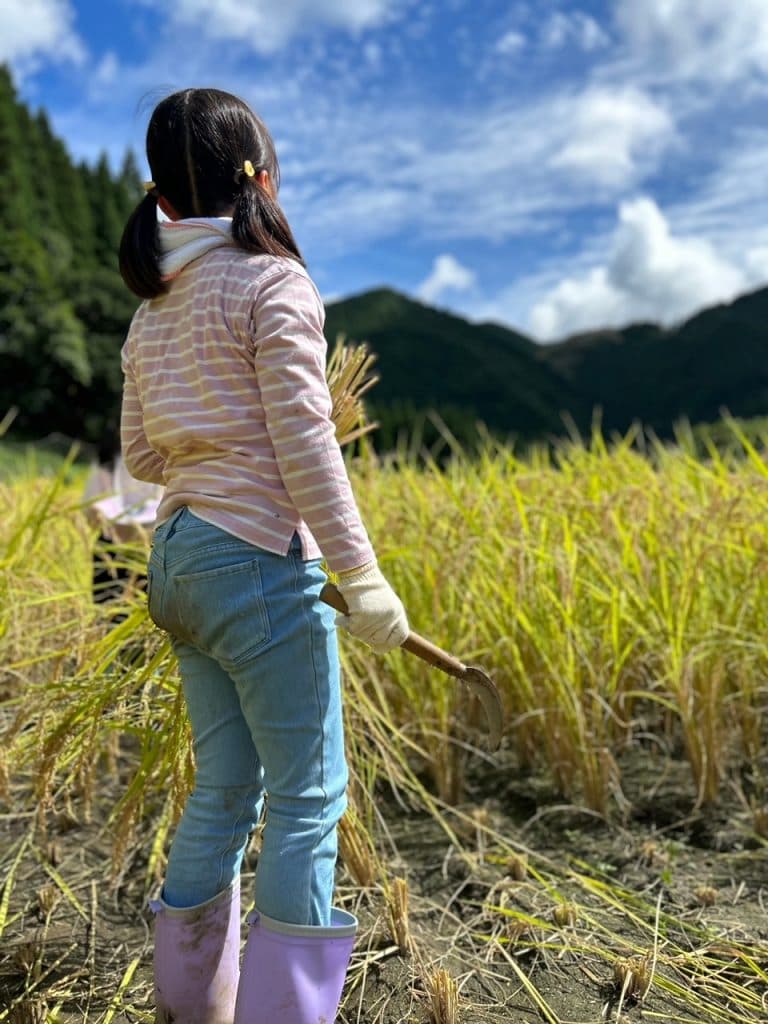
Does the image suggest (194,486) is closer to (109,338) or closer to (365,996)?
(365,996)

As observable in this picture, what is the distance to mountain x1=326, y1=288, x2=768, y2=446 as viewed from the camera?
2194 inches

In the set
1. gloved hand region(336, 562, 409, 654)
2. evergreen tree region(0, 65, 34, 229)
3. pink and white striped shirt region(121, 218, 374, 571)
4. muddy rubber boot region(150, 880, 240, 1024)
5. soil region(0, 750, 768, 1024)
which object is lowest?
soil region(0, 750, 768, 1024)

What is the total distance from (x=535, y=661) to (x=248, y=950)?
3.48 feet

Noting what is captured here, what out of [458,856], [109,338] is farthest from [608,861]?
[109,338]

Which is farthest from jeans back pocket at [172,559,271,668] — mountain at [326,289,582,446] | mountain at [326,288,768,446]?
mountain at [326,289,582,446]

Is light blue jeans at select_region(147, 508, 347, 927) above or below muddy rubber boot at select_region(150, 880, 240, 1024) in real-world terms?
above

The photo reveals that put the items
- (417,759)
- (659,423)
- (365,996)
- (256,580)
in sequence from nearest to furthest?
(256,580)
(365,996)
(417,759)
(659,423)

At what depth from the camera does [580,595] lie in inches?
81.2

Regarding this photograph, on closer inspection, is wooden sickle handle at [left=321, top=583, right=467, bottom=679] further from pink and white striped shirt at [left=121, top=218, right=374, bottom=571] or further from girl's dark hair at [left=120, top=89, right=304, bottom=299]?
girl's dark hair at [left=120, top=89, right=304, bottom=299]

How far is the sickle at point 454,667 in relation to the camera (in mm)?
1069

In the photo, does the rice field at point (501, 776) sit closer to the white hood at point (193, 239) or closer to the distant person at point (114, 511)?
the distant person at point (114, 511)

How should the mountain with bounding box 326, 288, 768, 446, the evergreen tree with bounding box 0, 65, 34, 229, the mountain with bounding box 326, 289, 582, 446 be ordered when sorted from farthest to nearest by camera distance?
the mountain with bounding box 326, 289, 582, 446 → the mountain with bounding box 326, 288, 768, 446 → the evergreen tree with bounding box 0, 65, 34, 229

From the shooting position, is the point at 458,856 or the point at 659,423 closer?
the point at 458,856

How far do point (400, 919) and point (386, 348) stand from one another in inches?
2578
